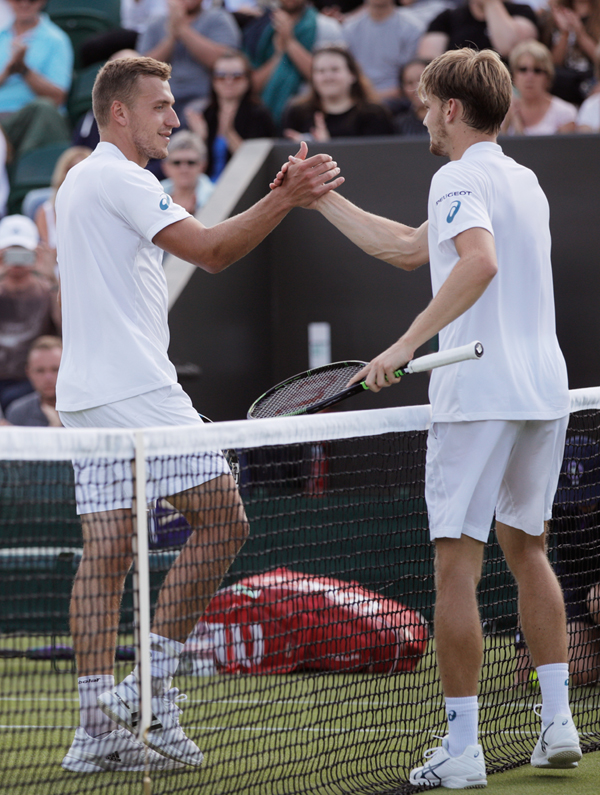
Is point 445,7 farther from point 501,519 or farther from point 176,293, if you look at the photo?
point 501,519

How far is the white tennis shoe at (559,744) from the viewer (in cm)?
329

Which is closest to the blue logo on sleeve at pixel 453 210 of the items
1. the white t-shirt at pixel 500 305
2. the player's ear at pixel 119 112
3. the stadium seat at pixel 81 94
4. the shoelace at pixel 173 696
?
the white t-shirt at pixel 500 305

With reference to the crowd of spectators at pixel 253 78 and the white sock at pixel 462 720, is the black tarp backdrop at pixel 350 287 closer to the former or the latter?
the crowd of spectators at pixel 253 78

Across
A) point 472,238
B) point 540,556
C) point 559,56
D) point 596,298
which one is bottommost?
point 540,556

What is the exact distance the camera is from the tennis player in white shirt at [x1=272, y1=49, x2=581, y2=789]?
3100 millimetres

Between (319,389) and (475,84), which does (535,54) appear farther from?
(319,389)

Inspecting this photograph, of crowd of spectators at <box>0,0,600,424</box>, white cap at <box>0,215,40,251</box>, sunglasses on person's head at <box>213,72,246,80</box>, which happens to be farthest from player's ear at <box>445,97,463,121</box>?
sunglasses on person's head at <box>213,72,246,80</box>

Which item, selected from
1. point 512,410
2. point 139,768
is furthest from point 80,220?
point 139,768

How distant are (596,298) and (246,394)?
252cm

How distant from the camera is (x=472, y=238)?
9.98ft

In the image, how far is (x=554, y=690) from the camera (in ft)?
10.9

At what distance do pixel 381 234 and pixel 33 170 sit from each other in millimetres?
6582

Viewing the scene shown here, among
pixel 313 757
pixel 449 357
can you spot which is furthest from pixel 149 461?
pixel 313 757

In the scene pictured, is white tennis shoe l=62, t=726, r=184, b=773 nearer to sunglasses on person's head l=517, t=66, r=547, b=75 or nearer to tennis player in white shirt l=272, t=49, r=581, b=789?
tennis player in white shirt l=272, t=49, r=581, b=789
